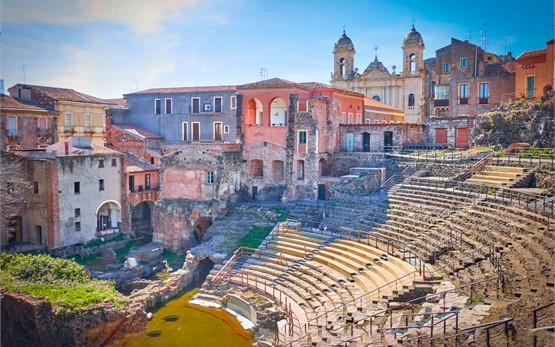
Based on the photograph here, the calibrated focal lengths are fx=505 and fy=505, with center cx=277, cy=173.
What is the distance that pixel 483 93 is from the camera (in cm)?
4134

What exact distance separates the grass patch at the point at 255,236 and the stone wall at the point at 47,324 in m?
10.6

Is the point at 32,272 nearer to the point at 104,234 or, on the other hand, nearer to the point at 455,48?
the point at 104,234

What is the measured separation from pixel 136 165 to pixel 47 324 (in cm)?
2012

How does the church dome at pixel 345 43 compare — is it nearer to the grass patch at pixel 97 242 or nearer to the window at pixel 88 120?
the window at pixel 88 120

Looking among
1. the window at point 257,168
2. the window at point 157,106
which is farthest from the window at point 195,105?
the window at point 257,168

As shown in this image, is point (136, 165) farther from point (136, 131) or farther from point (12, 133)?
point (136, 131)

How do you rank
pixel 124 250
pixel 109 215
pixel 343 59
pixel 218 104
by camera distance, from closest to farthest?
pixel 124 250, pixel 109 215, pixel 218 104, pixel 343 59

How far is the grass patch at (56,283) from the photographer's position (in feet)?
72.0

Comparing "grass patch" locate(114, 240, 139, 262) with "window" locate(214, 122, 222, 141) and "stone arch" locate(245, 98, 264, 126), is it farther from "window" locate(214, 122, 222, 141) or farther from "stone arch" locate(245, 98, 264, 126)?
"window" locate(214, 122, 222, 141)

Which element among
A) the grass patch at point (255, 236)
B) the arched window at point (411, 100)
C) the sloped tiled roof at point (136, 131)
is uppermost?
the arched window at point (411, 100)

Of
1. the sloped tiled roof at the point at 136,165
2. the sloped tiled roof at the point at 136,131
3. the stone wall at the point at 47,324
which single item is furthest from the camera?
the sloped tiled roof at the point at 136,131

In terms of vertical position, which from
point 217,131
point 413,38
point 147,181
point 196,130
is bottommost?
point 147,181

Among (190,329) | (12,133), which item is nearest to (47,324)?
(190,329)

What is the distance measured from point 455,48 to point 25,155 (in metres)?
40.3
